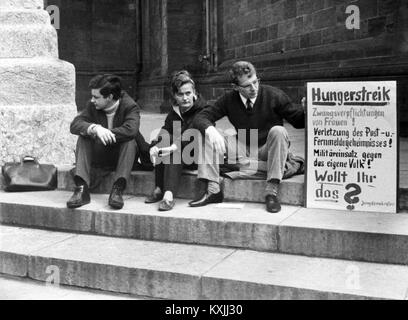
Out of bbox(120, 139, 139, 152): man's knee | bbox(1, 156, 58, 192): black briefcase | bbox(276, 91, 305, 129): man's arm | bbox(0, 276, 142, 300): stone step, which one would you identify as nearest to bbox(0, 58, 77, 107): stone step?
bbox(1, 156, 58, 192): black briefcase

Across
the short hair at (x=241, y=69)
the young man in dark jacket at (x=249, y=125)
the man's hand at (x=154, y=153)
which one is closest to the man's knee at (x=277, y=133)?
the young man in dark jacket at (x=249, y=125)

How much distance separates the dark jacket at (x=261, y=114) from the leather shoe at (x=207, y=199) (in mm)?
524

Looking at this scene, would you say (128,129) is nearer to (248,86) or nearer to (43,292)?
(248,86)

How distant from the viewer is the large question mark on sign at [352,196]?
14.7ft

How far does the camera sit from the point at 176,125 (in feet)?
17.1

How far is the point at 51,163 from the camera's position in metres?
6.46

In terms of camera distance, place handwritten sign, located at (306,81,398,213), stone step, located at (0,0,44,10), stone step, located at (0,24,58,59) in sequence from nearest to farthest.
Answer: handwritten sign, located at (306,81,398,213)
stone step, located at (0,24,58,59)
stone step, located at (0,0,44,10)

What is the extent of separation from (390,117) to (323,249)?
113 cm

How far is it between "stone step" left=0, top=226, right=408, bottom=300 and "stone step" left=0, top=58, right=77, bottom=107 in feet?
6.92

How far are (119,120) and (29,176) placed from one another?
116cm

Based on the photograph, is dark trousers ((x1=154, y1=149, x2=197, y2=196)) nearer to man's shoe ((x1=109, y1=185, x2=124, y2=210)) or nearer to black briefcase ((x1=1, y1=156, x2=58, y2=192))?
man's shoe ((x1=109, y1=185, x2=124, y2=210))

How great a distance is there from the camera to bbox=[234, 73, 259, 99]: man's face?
4875mm
